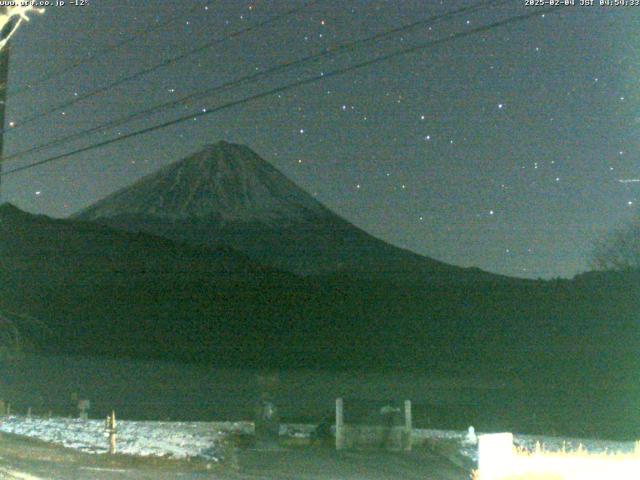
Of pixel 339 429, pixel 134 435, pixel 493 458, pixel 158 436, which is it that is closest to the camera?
pixel 493 458

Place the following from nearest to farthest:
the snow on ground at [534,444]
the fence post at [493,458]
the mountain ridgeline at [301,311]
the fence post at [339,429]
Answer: the fence post at [493,458] < the fence post at [339,429] < the snow on ground at [534,444] < the mountain ridgeline at [301,311]

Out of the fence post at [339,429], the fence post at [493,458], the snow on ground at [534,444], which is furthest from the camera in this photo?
the snow on ground at [534,444]

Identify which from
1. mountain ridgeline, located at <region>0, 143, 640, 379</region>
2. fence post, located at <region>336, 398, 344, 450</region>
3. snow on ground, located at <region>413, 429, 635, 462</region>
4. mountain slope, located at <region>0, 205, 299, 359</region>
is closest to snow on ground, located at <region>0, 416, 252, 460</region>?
fence post, located at <region>336, 398, 344, 450</region>

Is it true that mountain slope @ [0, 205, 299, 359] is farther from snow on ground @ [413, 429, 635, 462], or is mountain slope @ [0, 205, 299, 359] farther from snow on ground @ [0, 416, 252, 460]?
snow on ground @ [413, 429, 635, 462]

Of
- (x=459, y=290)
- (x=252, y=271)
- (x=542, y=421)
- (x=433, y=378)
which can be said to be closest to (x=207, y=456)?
(x=542, y=421)

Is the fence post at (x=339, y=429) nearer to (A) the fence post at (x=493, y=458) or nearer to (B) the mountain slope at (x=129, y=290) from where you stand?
(A) the fence post at (x=493, y=458)

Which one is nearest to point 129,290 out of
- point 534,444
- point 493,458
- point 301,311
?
point 301,311

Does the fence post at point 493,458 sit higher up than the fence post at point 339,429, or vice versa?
the fence post at point 493,458

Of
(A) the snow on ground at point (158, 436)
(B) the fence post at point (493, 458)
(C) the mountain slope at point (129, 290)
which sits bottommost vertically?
(A) the snow on ground at point (158, 436)

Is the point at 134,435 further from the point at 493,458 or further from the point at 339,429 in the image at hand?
the point at 493,458

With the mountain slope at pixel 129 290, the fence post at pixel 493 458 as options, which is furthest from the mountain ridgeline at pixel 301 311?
the fence post at pixel 493 458
